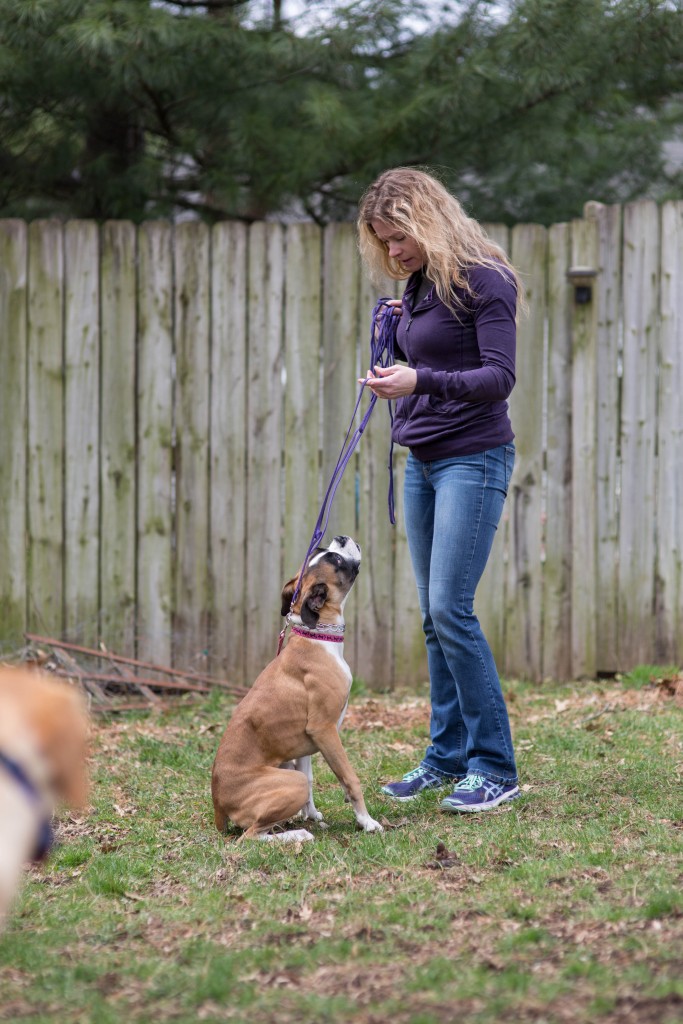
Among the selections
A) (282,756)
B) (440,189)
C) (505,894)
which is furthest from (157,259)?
(505,894)

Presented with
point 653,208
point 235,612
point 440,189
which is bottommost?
point 235,612

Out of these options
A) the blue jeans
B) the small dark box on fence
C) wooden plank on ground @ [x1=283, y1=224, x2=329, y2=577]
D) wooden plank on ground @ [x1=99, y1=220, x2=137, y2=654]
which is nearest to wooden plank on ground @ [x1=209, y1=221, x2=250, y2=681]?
wooden plank on ground @ [x1=283, y1=224, x2=329, y2=577]

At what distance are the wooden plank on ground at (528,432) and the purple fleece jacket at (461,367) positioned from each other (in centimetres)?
206

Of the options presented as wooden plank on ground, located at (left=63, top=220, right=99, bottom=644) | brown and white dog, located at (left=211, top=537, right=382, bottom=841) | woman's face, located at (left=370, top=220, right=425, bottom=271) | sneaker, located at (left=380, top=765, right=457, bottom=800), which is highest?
woman's face, located at (left=370, top=220, right=425, bottom=271)

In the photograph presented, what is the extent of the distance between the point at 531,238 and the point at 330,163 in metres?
1.32

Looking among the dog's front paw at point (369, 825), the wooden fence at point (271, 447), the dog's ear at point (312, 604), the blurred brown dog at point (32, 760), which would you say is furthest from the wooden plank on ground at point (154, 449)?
the blurred brown dog at point (32, 760)

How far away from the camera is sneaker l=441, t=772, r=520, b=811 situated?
4266 mm

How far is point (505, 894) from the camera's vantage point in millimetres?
3373

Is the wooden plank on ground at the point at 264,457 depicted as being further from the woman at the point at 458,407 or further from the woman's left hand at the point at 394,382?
the woman's left hand at the point at 394,382

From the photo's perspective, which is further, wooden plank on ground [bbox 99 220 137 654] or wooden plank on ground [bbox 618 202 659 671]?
wooden plank on ground [bbox 99 220 137 654]

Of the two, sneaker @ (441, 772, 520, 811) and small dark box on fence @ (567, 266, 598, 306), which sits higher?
small dark box on fence @ (567, 266, 598, 306)

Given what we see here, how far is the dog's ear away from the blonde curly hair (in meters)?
1.24

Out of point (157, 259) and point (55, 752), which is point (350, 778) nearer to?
point (55, 752)

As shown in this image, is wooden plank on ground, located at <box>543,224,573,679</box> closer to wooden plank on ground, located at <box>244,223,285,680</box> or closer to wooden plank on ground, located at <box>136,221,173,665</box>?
wooden plank on ground, located at <box>244,223,285,680</box>
